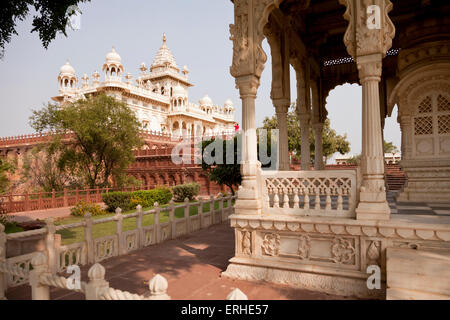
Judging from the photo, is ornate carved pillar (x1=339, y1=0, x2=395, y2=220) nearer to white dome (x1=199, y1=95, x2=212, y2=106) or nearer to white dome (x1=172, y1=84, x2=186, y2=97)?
white dome (x1=172, y1=84, x2=186, y2=97)

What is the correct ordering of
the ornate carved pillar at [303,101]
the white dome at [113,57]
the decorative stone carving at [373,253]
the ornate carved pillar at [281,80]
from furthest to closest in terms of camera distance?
the white dome at [113,57] < the ornate carved pillar at [303,101] < the ornate carved pillar at [281,80] < the decorative stone carving at [373,253]

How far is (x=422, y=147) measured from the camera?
320 inches

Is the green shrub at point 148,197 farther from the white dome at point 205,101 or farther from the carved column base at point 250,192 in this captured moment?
the white dome at point 205,101

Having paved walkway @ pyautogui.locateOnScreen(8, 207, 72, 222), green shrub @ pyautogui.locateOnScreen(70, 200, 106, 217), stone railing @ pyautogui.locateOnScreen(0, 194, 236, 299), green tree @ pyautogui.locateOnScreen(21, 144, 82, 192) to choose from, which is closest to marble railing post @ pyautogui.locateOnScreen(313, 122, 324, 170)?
stone railing @ pyautogui.locateOnScreen(0, 194, 236, 299)

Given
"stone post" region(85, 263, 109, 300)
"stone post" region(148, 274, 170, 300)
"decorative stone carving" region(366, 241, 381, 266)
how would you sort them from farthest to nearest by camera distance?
"decorative stone carving" region(366, 241, 381, 266)
"stone post" region(85, 263, 109, 300)
"stone post" region(148, 274, 170, 300)

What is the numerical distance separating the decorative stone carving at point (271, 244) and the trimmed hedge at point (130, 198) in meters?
15.5

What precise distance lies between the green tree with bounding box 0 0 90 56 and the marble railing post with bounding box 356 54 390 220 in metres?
7.24

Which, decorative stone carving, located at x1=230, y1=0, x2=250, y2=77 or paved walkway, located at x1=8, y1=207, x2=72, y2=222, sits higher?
decorative stone carving, located at x1=230, y1=0, x2=250, y2=77

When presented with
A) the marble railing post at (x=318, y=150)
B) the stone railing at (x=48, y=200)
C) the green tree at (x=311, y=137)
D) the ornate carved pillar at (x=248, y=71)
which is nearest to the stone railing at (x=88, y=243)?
the ornate carved pillar at (x=248, y=71)

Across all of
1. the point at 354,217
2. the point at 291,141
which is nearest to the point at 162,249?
the point at 354,217

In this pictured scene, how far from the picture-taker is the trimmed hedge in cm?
A: 1947

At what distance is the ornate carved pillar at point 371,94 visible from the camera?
4844mm

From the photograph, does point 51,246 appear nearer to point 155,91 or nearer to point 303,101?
point 303,101
